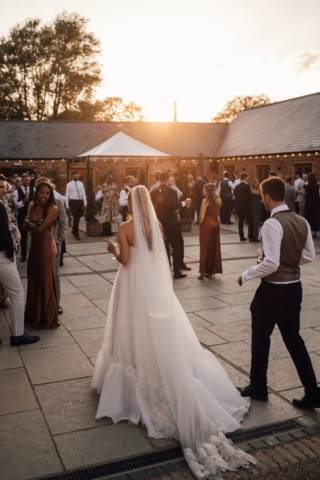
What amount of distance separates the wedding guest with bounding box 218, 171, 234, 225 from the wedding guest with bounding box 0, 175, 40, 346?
1296 cm

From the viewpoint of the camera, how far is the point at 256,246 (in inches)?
484

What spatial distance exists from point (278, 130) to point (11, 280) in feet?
68.9

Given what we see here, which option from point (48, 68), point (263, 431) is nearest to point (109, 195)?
point (263, 431)

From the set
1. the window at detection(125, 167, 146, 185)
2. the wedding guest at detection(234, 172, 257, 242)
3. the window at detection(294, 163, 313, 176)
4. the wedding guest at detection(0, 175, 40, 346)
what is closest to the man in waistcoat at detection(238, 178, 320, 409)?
the wedding guest at detection(0, 175, 40, 346)

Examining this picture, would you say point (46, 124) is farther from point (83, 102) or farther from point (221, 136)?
point (83, 102)

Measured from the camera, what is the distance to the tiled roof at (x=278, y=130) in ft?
71.0

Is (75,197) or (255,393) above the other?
(75,197)

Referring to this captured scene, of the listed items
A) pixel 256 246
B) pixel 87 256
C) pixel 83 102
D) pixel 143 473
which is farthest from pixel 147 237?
pixel 83 102

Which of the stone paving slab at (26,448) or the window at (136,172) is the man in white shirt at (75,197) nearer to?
the stone paving slab at (26,448)

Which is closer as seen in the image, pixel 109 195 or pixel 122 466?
pixel 122 466

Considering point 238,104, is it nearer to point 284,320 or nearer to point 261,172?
point 261,172

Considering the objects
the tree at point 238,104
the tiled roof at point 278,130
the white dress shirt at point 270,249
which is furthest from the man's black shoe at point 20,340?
the tree at point 238,104

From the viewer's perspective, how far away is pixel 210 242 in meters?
8.45

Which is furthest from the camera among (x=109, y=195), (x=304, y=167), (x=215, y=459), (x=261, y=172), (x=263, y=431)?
(x=261, y=172)
